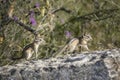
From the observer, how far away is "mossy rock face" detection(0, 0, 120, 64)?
7.35 meters

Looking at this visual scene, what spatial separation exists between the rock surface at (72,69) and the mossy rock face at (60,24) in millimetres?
2422

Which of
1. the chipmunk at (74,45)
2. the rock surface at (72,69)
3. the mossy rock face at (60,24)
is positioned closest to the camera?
the rock surface at (72,69)

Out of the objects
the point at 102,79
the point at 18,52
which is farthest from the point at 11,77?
the point at 18,52

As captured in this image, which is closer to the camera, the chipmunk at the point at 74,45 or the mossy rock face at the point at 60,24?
the chipmunk at the point at 74,45

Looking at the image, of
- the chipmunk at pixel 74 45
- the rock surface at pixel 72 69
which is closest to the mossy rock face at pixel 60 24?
the chipmunk at pixel 74 45

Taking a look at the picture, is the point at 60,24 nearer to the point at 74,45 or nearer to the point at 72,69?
the point at 74,45

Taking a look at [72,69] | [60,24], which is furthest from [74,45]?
[60,24]

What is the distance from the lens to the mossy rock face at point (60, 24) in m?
7.35

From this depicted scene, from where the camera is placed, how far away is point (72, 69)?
171 inches

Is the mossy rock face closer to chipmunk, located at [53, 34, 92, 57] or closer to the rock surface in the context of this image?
chipmunk, located at [53, 34, 92, 57]

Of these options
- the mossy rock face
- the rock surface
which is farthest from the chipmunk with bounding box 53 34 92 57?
the rock surface

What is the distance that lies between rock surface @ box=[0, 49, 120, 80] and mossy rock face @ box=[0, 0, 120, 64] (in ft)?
7.95

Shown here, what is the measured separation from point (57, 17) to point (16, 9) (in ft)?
7.38

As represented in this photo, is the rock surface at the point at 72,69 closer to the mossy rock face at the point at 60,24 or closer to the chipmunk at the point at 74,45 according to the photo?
the chipmunk at the point at 74,45
